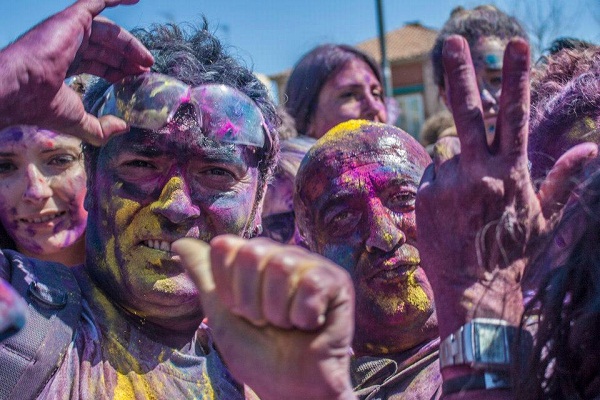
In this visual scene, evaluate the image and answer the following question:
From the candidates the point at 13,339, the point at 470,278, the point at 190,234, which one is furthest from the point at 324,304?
the point at 190,234

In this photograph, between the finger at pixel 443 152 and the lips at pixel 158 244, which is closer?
the finger at pixel 443 152

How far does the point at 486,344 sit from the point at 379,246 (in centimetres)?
87

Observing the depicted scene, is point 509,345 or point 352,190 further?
point 352,190

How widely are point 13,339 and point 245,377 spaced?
79cm

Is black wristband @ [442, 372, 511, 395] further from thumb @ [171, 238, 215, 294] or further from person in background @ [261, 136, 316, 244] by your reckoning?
person in background @ [261, 136, 316, 244]

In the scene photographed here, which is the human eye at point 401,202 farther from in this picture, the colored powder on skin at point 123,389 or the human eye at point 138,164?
the colored powder on skin at point 123,389

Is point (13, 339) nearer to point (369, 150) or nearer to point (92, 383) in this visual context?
point (92, 383)

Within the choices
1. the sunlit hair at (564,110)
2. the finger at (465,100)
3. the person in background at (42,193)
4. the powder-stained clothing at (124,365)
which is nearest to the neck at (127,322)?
the powder-stained clothing at (124,365)

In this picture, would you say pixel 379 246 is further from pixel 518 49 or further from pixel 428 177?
pixel 518 49

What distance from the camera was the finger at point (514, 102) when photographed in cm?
151

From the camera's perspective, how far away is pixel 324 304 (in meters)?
1.23

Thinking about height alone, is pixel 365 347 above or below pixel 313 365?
below

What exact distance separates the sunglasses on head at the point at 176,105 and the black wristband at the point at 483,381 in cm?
119

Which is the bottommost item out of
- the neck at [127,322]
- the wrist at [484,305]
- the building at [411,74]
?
Answer: the building at [411,74]
